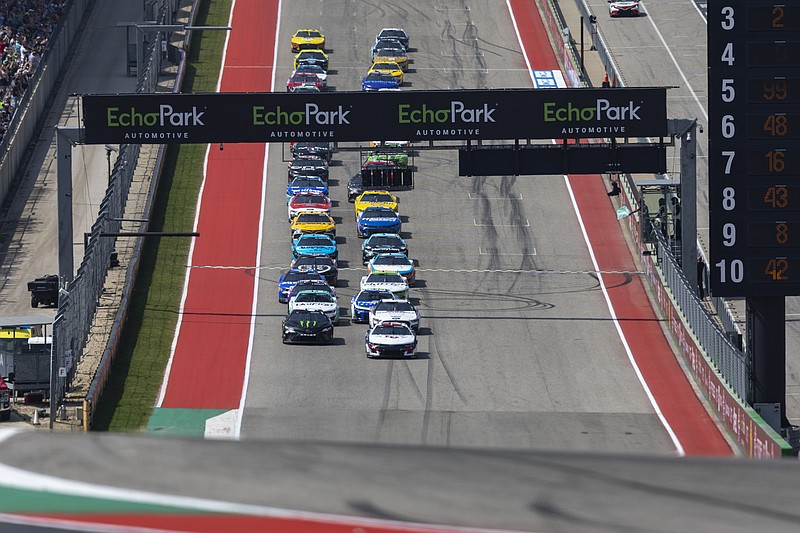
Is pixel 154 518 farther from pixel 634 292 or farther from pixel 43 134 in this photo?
pixel 43 134

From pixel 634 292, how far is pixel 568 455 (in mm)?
48458

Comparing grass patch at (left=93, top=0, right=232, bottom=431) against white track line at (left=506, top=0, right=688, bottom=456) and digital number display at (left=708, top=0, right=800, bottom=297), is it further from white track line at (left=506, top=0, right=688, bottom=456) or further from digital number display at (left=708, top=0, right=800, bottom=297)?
digital number display at (left=708, top=0, right=800, bottom=297)

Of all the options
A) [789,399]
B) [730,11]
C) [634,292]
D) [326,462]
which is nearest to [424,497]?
[326,462]

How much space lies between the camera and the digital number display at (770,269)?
98.7ft

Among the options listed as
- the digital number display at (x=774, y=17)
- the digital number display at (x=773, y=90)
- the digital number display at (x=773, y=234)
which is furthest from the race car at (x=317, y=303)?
the digital number display at (x=774, y=17)

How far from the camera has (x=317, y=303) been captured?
50906 millimetres

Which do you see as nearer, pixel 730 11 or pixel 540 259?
pixel 730 11

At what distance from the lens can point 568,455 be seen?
7.00 meters

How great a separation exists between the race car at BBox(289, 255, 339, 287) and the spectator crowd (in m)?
19.1

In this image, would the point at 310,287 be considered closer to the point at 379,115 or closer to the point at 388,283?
the point at 388,283

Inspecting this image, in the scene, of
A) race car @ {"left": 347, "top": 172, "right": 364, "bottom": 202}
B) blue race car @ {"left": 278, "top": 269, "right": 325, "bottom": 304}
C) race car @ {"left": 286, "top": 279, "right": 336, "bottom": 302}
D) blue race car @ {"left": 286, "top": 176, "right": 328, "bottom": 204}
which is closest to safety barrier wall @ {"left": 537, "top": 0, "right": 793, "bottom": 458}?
race car @ {"left": 286, "top": 279, "right": 336, "bottom": 302}

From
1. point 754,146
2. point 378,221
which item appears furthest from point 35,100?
point 754,146

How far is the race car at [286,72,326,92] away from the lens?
76875 millimetres

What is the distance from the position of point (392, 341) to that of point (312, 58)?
126ft
